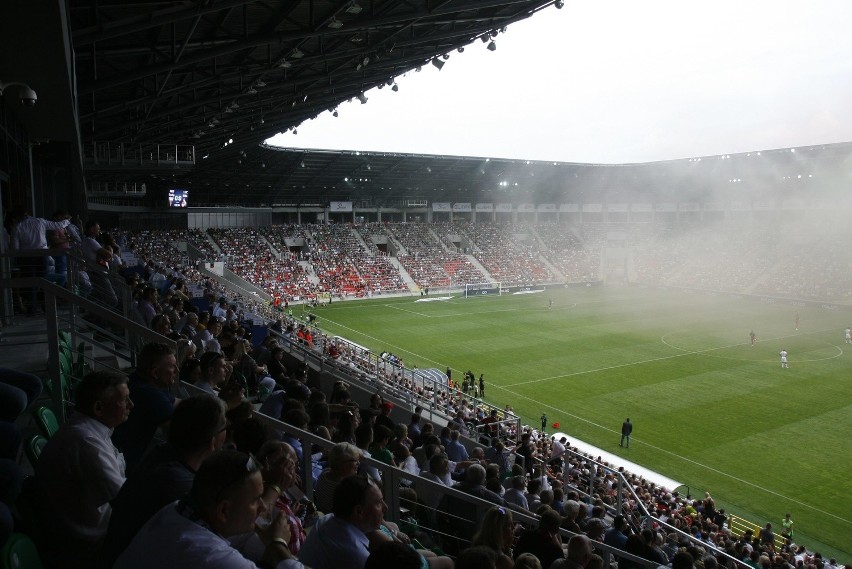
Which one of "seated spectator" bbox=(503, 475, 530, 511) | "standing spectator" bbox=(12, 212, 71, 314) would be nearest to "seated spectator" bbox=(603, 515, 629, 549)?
"seated spectator" bbox=(503, 475, 530, 511)

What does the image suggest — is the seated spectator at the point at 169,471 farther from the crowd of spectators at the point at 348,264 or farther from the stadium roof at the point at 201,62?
the crowd of spectators at the point at 348,264

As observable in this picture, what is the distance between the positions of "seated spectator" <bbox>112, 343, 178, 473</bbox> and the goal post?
51.7 meters

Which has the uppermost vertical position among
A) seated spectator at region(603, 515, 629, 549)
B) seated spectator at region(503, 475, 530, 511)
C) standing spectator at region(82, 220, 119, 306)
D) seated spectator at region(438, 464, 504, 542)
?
standing spectator at region(82, 220, 119, 306)

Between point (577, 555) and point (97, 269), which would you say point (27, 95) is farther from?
point (577, 555)

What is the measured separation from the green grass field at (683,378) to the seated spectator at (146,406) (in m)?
15.5

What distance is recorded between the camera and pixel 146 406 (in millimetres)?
4391

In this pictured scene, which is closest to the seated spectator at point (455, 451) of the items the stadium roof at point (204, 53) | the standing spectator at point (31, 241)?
the standing spectator at point (31, 241)

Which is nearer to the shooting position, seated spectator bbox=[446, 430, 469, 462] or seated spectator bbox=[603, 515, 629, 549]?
seated spectator bbox=[603, 515, 629, 549]

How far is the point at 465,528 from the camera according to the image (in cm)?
605

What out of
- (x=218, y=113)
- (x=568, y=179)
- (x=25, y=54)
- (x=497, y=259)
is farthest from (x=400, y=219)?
(x=25, y=54)

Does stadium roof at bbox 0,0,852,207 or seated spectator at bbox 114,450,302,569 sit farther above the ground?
stadium roof at bbox 0,0,852,207

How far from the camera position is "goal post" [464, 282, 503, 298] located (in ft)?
187

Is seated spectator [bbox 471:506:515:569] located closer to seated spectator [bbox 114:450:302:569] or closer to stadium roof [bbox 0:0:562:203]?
seated spectator [bbox 114:450:302:569]

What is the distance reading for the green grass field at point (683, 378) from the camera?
1873cm
